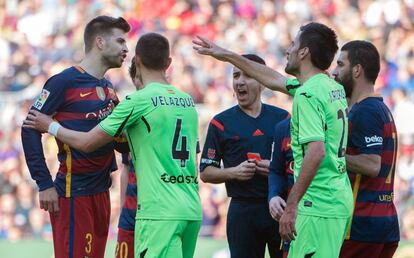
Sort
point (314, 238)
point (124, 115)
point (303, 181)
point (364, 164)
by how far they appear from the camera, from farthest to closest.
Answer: point (364, 164) < point (124, 115) < point (314, 238) < point (303, 181)

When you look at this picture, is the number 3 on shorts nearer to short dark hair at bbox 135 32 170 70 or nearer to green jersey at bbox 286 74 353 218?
short dark hair at bbox 135 32 170 70

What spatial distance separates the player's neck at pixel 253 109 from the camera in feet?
26.2

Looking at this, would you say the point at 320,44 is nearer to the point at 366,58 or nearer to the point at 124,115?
the point at 366,58

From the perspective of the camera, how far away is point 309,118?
18.5 feet

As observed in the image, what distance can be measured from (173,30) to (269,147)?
30.9 feet

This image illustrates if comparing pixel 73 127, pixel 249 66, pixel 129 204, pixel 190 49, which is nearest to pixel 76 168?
pixel 73 127

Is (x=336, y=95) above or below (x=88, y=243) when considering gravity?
above

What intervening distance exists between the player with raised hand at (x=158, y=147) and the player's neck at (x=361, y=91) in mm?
1413

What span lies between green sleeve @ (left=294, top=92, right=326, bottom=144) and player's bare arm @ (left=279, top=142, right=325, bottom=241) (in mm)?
54

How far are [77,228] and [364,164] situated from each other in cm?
230

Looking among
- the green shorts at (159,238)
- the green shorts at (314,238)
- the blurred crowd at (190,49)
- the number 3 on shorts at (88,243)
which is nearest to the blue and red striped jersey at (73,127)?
the number 3 on shorts at (88,243)

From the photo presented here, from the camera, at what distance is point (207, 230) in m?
14.6

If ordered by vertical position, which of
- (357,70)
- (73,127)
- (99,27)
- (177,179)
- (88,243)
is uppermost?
(99,27)

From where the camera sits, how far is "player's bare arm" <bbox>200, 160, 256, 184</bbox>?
748 centimetres
